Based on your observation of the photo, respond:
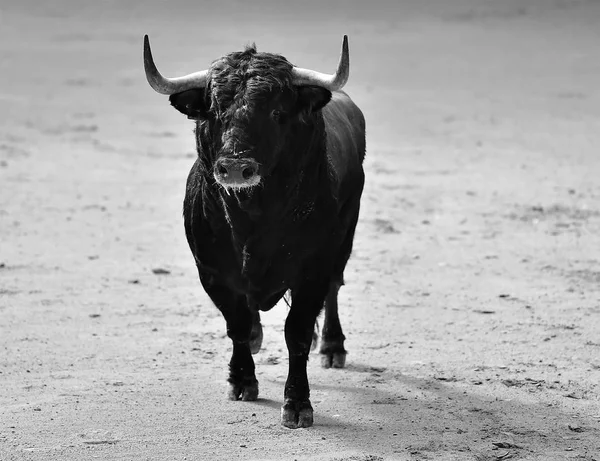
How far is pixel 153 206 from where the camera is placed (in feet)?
39.5

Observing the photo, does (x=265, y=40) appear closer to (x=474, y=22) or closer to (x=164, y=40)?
(x=164, y=40)

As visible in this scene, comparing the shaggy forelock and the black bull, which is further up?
the shaggy forelock

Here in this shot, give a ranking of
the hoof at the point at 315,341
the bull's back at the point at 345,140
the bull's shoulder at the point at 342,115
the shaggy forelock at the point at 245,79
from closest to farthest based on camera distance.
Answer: the shaggy forelock at the point at 245,79 → the bull's back at the point at 345,140 → the bull's shoulder at the point at 342,115 → the hoof at the point at 315,341

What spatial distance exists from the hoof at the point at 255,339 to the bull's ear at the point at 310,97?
168 cm

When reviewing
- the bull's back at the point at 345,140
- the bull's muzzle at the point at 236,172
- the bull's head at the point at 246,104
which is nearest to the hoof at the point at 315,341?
the bull's back at the point at 345,140

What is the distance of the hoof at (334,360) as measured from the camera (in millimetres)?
7355

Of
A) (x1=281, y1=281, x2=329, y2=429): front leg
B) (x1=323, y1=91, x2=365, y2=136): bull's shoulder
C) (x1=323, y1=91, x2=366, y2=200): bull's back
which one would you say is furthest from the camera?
(x1=323, y1=91, x2=365, y2=136): bull's shoulder

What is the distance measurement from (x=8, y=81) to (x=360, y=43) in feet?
20.4

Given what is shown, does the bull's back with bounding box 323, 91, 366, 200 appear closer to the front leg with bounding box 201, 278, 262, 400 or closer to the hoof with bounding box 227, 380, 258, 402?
the front leg with bounding box 201, 278, 262, 400

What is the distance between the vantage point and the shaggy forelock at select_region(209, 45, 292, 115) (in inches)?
233

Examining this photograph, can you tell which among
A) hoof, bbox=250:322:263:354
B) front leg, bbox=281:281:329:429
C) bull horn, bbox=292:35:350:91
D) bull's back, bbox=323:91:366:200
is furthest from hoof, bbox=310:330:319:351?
bull horn, bbox=292:35:350:91

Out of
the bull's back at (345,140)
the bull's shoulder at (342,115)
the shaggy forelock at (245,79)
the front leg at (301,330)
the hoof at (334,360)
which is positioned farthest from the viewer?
the hoof at (334,360)

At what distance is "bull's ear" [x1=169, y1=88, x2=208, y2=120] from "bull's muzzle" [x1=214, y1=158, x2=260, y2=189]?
A: 19.9 inches

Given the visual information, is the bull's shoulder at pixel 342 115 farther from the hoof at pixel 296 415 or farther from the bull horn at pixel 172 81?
the hoof at pixel 296 415
